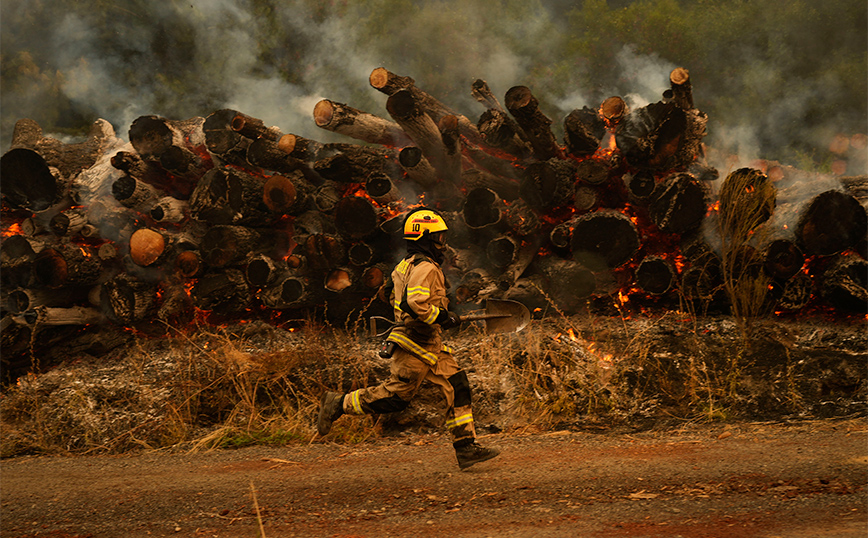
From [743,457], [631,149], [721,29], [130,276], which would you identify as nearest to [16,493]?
[130,276]

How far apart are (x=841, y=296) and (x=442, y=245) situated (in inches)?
139

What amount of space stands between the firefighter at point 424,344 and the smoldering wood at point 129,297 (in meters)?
3.50

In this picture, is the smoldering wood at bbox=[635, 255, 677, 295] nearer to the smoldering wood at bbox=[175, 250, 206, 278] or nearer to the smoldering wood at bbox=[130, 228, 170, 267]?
the smoldering wood at bbox=[175, 250, 206, 278]

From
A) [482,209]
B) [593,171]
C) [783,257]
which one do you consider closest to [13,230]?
[482,209]

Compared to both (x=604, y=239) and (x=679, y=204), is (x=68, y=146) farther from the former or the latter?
(x=679, y=204)

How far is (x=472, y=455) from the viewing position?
10.9ft

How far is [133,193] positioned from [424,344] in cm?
442

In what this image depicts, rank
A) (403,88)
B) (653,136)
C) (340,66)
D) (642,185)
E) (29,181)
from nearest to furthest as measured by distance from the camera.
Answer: (653,136), (642,185), (403,88), (29,181), (340,66)

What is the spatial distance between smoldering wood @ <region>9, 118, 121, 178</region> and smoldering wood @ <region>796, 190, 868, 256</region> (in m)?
7.82

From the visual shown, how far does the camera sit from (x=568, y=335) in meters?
5.07

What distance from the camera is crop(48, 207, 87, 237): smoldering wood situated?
19.4 ft

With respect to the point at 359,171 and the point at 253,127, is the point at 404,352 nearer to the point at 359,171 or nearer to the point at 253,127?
the point at 359,171

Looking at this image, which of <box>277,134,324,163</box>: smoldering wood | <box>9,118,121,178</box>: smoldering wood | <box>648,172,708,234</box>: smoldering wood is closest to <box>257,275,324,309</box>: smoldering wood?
<box>277,134,324,163</box>: smoldering wood

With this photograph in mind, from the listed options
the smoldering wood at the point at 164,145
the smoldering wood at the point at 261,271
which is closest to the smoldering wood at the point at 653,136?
the smoldering wood at the point at 261,271
